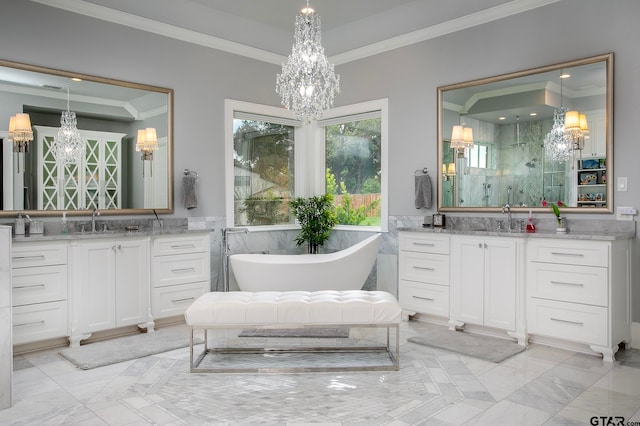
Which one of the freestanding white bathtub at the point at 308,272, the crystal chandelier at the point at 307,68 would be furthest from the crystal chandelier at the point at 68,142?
the crystal chandelier at the point at 307,68

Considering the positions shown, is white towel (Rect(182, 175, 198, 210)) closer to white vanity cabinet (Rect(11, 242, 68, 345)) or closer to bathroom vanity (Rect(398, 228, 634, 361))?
white vanity cabinet (Rect(11, 242, 68, 345))

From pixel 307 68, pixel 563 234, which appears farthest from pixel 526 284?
pixel 307 68

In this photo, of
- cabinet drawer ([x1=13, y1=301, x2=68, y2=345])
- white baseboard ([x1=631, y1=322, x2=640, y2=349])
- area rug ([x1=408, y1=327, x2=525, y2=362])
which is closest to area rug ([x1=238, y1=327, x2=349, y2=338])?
area rug ([x1=408, y1=327, x2=525, y2=362])

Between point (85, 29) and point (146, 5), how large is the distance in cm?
68

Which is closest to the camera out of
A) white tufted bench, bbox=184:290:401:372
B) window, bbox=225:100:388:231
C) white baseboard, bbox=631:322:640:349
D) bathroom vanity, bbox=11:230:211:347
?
white tufted bench, bbox=184:290:401:372

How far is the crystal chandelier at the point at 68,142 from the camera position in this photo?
4281 millimetres

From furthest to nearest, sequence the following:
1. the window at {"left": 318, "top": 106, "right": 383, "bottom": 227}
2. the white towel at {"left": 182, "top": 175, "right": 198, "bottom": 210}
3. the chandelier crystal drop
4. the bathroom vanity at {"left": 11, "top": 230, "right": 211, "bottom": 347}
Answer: the window at {"left": 318, "top": 106, "right": 383, "bottom": 227}
the white towel at {"left": 182, "top": 175, "right": 198, "bottom": 210}
the chandelier crystal drop
the bathroom vanity at {"left": 11, "top": 230, "right": 211, "bottom": 347}

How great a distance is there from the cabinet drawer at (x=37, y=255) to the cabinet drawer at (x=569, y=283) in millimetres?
3738

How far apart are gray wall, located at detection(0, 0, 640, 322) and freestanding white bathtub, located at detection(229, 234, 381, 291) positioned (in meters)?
0.82

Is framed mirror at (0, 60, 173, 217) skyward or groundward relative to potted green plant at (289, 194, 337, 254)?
skyward

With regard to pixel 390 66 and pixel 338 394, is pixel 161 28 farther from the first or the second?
pixel 338 394

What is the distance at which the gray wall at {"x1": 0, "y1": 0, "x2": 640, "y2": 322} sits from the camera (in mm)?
3951

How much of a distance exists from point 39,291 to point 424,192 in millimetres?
3569

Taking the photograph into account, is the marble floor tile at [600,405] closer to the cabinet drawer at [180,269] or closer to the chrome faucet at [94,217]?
the cabinet drawer at [180,269]
